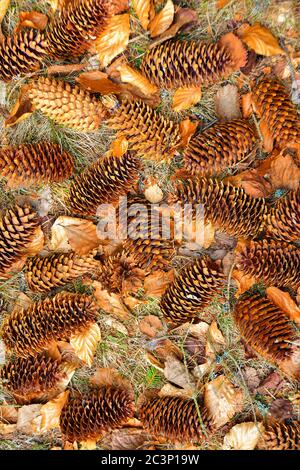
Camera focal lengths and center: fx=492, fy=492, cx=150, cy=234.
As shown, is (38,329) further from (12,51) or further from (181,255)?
(12,51)

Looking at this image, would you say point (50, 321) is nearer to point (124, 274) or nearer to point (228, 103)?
point (124, 274)

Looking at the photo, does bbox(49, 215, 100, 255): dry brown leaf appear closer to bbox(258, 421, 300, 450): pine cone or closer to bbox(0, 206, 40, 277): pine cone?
bbox(0, 206, 40, 277): pine cone

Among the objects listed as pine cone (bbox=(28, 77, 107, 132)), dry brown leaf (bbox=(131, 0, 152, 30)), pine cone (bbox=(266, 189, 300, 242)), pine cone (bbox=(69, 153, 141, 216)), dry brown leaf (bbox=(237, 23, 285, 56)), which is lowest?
pine cone (bbox=(266, 189, 300, 242))

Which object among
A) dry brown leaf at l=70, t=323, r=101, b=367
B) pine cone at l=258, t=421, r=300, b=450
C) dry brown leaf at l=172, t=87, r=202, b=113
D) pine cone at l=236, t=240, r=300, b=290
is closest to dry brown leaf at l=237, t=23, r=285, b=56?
dry brown leaf at l=172, t=87, r=202, b=113

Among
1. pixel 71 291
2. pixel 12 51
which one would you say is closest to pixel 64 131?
pixel 12 51

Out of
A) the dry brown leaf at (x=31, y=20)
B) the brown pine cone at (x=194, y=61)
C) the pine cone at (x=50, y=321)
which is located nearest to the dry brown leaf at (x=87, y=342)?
the pine cone at (x=50, y=321)

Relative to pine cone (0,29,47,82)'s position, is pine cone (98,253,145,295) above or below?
below

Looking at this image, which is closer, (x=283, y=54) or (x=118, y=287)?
(x=283, y=54)
